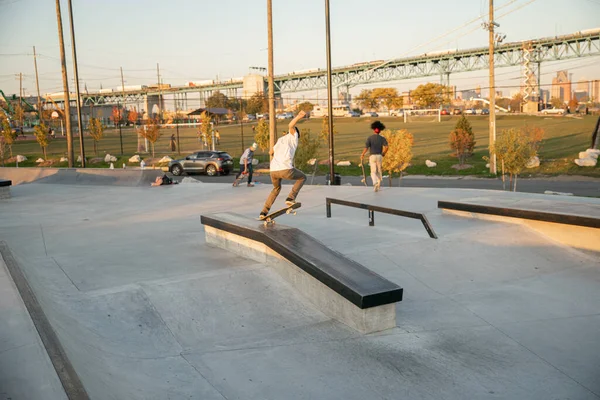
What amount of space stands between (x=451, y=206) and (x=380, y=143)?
2.95 metres

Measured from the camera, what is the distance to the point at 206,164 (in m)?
30.1

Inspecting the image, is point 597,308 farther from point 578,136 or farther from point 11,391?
point 578,136

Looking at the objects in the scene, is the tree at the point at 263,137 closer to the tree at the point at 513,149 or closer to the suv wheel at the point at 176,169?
the suv wheel at the point at 176,169

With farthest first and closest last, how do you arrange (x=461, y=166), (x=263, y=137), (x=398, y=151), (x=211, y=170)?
1. (x=263, y=137)
2. (x=461, y=166)
3. (x=211, y=170)
4. (x=398, y=151)

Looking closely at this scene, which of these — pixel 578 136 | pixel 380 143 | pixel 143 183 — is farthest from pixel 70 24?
pixel 578 136

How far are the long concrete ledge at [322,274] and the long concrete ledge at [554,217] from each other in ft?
12.8

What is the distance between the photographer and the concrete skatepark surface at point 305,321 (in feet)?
13.4

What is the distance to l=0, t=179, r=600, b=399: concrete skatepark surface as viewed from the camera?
4.08 m

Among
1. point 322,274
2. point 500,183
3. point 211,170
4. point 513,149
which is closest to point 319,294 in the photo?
point 322,274

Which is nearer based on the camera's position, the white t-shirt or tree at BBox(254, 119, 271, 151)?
the white t-shirt

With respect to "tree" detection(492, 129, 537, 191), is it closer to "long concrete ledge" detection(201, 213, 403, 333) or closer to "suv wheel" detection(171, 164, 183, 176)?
"long concrete ledge" detection(201, 213, 403, 333)

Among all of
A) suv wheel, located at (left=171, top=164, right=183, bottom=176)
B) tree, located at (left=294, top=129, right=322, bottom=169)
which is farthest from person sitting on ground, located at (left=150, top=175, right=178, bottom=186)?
suv wheel, located at (left=171, top=164, right=183, bottom=176)

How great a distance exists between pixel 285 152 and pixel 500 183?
19807mm

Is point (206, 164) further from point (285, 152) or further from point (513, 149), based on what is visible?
point (285, 152)
